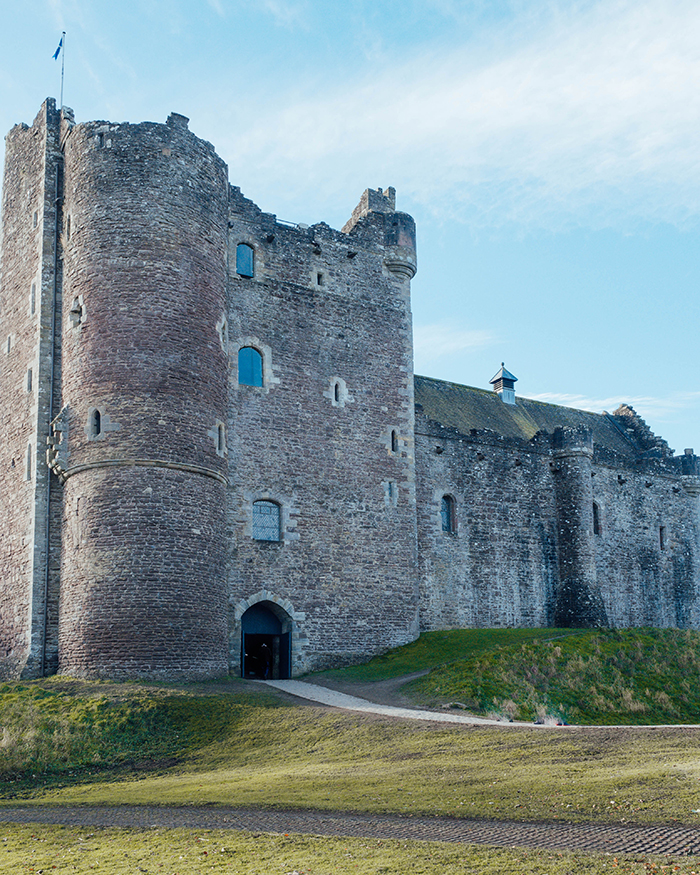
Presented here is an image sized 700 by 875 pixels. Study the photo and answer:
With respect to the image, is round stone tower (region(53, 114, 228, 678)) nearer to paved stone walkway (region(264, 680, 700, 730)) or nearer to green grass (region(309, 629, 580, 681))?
paved stone walkway (region(264, 680, 700, 730))

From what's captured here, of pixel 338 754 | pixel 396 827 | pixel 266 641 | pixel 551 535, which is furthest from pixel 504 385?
pixel 396 827

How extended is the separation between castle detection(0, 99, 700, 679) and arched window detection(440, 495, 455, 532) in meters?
0.14

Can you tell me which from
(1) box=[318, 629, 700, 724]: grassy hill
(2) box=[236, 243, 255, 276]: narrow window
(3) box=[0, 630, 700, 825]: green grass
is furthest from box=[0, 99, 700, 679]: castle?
(3) box=[0, 630, 700, 825]: green grass

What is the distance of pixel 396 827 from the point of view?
10805 mm

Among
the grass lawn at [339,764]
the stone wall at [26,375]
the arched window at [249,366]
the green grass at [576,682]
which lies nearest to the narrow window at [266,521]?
the arched window at [249,366]

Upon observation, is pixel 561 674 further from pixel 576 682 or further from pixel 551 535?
pixel 551 535

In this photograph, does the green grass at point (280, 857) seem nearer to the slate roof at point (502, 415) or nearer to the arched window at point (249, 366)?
the arched window at point (249, 366)

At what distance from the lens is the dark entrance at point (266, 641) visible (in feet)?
89.1

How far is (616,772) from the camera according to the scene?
13148mm

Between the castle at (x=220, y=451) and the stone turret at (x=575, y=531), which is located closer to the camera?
the castle at (x=220, y=451)

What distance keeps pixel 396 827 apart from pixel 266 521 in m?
17.3

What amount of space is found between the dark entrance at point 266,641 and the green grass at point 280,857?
16.1 m

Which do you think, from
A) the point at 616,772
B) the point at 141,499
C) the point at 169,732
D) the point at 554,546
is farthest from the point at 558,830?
the point at 554,546

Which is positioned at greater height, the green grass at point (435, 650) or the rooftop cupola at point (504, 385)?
the rooftop cupola at point (504, 385)
